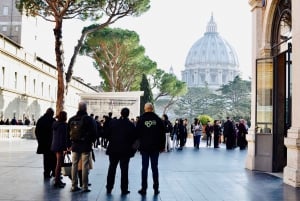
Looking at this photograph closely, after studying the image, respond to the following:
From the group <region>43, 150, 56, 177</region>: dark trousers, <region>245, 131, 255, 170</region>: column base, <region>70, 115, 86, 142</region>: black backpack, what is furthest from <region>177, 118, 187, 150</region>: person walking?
<region>70, 115, 86, 142</region>: black backpack

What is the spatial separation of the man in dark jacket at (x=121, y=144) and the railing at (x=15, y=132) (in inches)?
815

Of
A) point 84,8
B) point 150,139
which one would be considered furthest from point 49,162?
point 84,8

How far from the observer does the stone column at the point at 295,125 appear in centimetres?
924

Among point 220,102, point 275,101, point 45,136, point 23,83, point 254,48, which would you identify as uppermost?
point 23,83

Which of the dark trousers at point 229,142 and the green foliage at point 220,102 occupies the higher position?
the green foliage at point 220,102

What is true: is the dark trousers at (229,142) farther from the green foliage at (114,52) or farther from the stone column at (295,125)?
the green foliage at (114,52)

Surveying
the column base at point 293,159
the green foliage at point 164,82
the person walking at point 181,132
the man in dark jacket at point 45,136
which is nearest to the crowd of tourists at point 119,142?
the man in dark jacket at point 45,136

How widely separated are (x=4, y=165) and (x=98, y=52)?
3217 cm

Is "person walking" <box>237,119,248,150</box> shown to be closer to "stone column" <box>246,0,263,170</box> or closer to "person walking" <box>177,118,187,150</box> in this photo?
"person walking" <box>177,118,187,150</box>

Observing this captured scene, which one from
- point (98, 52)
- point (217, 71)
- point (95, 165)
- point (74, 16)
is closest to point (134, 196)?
point (95, 165)

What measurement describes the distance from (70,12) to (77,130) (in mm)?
18649

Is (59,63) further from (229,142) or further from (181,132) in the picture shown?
(229,142)

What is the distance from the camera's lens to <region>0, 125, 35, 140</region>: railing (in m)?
27.7

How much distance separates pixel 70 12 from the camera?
25.5 m
